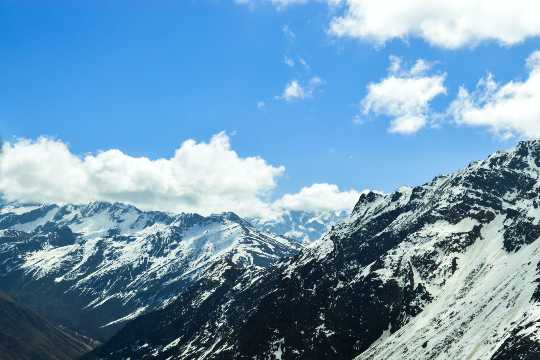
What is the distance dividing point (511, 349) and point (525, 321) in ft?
64.5

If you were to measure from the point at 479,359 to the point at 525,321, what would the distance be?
1882cm

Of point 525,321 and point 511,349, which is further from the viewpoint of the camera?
point 525,321

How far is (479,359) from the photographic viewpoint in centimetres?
19650

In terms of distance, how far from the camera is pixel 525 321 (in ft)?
648

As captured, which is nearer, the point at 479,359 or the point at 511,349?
the point at 511,349

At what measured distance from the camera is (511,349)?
181500mm

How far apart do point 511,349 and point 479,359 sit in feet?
56.3
